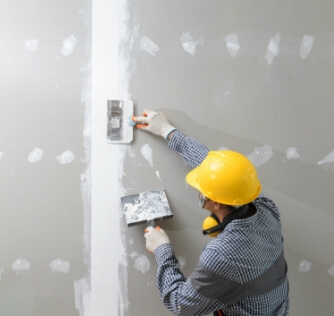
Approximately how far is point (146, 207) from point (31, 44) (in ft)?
2.97

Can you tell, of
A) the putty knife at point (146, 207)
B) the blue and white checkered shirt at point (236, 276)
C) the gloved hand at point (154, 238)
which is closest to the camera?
the blue and white checkered shirt at point (236, 276)

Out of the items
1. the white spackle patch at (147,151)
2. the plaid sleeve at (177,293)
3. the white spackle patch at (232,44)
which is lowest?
the plaid sleeve at (177,293)

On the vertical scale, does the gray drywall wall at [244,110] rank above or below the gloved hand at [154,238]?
above

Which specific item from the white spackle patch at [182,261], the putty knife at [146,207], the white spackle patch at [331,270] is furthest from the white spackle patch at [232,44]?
the white spackle patch at [331,270]

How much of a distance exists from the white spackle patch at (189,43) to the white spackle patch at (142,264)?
1.00 m

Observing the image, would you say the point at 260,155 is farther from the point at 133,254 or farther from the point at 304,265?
the point at 133,254

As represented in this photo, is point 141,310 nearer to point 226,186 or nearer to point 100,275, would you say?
point 100,275

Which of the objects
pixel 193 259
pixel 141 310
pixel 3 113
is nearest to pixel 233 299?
pixel 193 259

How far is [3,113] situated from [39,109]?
0.16 m

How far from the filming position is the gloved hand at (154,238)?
1.22m

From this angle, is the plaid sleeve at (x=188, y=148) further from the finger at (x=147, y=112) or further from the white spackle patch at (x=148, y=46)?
the white spackle patch at (x=148, y=46)

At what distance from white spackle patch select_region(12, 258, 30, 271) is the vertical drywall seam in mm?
296

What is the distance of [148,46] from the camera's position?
1.40 metres

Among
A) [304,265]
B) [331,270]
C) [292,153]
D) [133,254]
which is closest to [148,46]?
[292,153]
